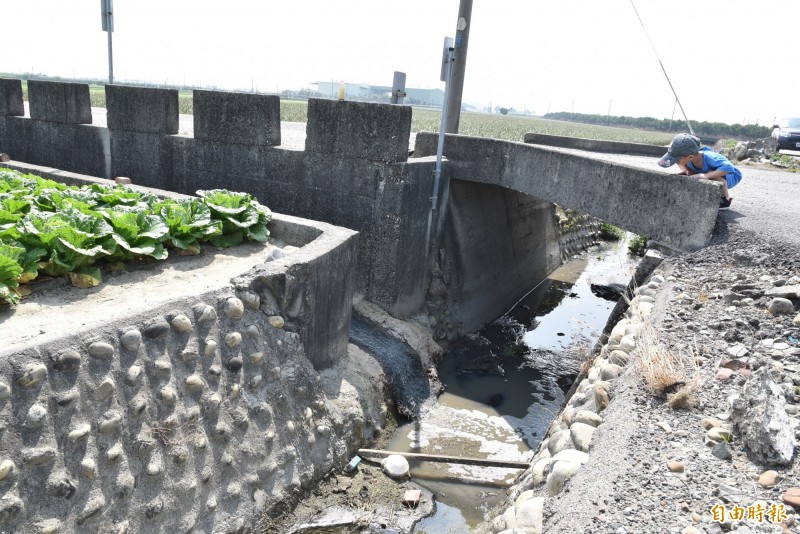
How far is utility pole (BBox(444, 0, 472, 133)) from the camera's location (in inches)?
386

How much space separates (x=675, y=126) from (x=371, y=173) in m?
98.1

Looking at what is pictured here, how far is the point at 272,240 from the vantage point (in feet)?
20.2

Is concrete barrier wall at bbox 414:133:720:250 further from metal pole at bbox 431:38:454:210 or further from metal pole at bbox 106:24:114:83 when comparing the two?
metal pole at bbox 106:24:114:83

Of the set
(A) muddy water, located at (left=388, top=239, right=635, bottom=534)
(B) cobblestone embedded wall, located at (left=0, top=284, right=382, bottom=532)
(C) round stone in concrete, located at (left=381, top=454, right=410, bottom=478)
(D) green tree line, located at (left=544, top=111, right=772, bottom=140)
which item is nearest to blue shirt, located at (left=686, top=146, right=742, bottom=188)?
(A) muddy water, located at (left=388, top=239, right=635, bottom=534)

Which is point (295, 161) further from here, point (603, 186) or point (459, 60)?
point (459, 60)

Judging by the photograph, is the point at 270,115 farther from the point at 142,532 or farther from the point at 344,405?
the point at 142,532

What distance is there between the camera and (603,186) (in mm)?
7145

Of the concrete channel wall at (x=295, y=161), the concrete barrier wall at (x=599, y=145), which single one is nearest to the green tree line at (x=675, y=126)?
the concrete barrier wall at (x=599, y=145)

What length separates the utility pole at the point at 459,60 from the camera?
980 centimetres

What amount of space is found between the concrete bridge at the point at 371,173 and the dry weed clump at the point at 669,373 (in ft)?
8.20

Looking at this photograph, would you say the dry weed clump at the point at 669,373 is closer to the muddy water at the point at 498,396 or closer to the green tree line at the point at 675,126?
the muddy water at the point at 498,396

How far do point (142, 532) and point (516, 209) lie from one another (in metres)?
8.73

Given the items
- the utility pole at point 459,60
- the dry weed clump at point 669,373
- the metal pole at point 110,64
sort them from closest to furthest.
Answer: the dry weed clump at point 669,373, the metal pole at point 110,64, the utility pole at point 459,60

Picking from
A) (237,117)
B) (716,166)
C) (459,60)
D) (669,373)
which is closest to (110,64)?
(237,117)
